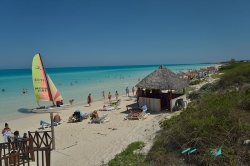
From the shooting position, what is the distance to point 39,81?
26.2ft

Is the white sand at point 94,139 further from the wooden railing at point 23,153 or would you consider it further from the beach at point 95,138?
the wooden railing at point 23,153

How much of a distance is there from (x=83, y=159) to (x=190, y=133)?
3932 millimetres

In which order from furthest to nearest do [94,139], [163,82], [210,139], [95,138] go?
[163,82], [95,138], [94,139], [210,139]

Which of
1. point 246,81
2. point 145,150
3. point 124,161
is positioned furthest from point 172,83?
A: point 124,161

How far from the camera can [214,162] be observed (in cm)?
443

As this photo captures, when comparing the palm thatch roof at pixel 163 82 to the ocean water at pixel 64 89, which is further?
the ocean water at pixel 64 89

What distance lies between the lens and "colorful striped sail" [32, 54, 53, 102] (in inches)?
312

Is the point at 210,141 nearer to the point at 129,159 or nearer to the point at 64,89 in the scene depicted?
the point at 129,159

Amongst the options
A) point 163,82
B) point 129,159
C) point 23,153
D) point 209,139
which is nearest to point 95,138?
point 129,159

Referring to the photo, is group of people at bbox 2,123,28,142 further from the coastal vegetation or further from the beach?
the coastal vegetation

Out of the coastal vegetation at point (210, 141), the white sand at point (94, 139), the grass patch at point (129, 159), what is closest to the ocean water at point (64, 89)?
the white sand at point (94, 139)

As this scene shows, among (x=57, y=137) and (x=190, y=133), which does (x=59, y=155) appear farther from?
(x=190, y=133)

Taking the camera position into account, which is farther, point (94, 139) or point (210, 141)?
point (94, 139)

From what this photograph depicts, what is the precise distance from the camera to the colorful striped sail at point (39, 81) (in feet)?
26.0
